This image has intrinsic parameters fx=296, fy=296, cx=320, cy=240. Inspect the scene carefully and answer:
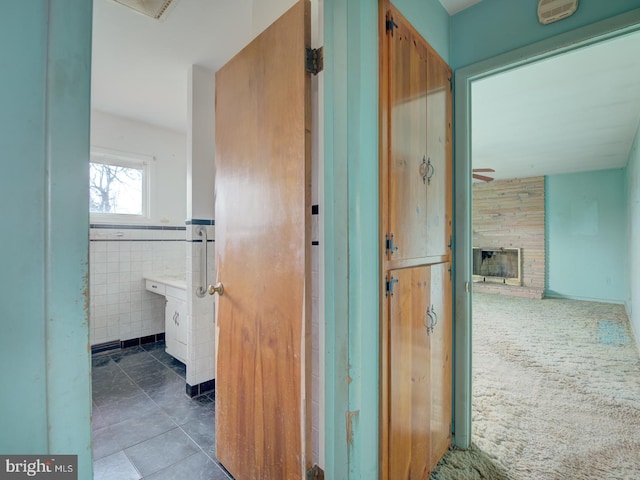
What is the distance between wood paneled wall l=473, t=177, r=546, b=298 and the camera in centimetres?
640

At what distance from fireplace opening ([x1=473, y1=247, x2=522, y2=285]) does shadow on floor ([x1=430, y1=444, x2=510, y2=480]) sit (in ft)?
19.6

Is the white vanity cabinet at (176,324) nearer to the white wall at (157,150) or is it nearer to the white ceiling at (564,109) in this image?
the white wall at (157,150)

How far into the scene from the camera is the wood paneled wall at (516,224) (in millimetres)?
6402

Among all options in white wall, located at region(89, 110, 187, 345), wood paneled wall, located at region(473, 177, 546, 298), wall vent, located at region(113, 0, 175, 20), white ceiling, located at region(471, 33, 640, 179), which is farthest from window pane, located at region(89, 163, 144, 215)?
wood paneled wall, located at region(473, 177, 546, 298)

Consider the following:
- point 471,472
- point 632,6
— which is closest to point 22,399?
point 471,472

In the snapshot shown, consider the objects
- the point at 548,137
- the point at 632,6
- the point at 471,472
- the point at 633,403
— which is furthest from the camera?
the point at 548,137

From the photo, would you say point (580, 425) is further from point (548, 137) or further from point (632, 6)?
point (548, 137)

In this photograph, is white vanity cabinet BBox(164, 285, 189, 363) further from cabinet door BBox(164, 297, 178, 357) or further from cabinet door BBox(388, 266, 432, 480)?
cabinet door BBox(388, 266, 432, 480)

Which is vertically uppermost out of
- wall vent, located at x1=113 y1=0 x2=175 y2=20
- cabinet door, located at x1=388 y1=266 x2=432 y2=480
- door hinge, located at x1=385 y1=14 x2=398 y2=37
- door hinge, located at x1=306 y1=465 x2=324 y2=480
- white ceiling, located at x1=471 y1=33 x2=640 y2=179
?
white ceiling, located at x1=471 y1=33 x2=640 y2=179

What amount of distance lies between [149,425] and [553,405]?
2922 mm

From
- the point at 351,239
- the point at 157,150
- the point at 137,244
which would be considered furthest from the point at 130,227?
the point at 351,239

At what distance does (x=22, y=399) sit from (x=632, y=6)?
7.40ft

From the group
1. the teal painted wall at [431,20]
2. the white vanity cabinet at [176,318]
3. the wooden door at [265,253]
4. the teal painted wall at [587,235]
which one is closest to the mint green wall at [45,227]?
the wooden door at [265,253]

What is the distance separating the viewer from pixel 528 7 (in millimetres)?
1443
